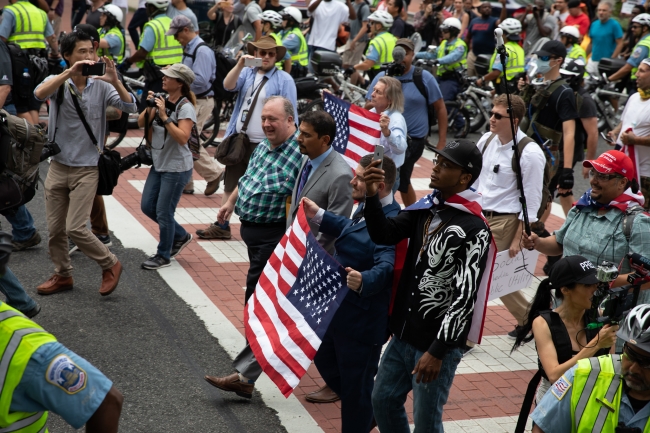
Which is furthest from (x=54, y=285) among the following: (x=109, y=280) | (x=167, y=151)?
(x=167, y=151)

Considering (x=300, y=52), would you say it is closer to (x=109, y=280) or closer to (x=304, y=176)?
(x=109, y=280)

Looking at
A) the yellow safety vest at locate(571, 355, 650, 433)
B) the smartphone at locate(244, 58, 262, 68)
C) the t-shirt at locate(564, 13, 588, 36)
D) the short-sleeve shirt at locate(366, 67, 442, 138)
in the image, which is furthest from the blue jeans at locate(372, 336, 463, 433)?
the t-shirt at locate(564, 13, 588, 36)

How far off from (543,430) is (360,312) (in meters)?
1.64

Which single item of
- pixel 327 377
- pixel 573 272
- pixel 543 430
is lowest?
pixel 327 377

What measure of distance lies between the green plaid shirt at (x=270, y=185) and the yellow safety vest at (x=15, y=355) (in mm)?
3039

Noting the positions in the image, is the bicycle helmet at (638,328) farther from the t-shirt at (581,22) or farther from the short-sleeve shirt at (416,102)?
the t-shirt at (581,22)

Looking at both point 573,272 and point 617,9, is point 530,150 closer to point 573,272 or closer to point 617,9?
point 573,272

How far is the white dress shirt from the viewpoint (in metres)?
6.37

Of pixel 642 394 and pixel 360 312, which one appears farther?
pixel 360 312

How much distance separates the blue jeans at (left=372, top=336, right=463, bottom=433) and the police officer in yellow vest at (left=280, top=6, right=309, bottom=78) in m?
11.1

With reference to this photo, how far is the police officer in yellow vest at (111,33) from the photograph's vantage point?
12.8m

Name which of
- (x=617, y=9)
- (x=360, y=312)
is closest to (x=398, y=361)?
(x=360, y=312)

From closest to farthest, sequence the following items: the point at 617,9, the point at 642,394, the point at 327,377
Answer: the point at 642,394 < the point at 327,377 < the point at 617,9

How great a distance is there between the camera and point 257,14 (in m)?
15.2
